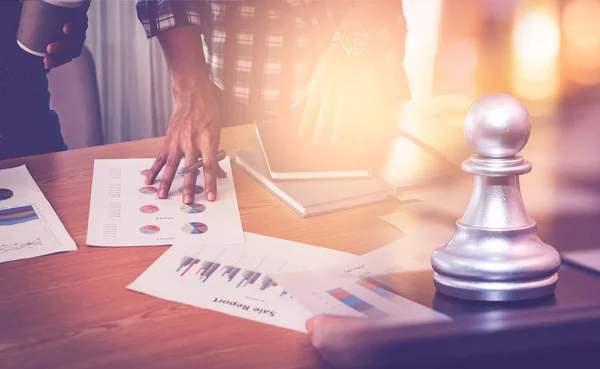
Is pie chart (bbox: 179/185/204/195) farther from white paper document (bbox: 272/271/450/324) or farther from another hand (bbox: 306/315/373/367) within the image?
another hand (bbox: 306/315/373/367)

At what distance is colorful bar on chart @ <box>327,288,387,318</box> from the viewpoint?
0.66 meters

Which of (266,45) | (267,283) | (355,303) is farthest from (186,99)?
(355,303)

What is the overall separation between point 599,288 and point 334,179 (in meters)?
0.52

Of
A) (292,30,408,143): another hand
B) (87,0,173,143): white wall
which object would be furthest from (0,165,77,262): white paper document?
(87,0,173,143): white wall

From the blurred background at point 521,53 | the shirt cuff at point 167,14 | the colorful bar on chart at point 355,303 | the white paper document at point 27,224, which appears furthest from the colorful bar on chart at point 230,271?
the shirt cuff at point 167,14

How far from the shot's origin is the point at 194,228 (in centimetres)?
95

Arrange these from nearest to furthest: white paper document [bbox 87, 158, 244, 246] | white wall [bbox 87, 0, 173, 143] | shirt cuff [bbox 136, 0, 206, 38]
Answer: white paper document [bbox 87, 158, 244, 246] < shirt cuff [bbox 136, 0, 206, 38] < white wall [bbox 87, 0, 173, 143]

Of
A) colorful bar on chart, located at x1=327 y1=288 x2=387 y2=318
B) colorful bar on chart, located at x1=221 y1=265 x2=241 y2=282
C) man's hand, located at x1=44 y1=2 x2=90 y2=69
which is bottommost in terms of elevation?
colorful bar on chart, located at x1=221 y1=265 x2=241 y2=282

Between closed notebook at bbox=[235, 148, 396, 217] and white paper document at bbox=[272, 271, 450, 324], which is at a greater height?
closed notebook at bbox=[235, 148, 396, 217]

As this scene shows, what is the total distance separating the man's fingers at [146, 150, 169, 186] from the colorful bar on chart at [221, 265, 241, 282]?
0.39m

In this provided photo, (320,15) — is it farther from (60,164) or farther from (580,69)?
(580,69)

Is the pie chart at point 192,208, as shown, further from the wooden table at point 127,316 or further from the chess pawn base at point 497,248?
the chess pawn base at point 497,248

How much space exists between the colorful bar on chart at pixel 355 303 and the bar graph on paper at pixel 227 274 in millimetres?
62

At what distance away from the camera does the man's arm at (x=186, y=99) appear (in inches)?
45.1
